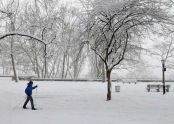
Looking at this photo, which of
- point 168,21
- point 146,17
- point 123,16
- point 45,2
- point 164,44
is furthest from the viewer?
point 164,44

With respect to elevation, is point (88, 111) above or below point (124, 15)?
below

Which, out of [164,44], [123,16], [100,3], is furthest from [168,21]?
[164,44]

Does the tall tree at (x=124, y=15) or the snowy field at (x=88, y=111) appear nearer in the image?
the snowy field at (x=88, y=111)

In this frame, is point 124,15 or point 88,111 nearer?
point 88,111

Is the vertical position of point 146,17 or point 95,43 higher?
point 146,17

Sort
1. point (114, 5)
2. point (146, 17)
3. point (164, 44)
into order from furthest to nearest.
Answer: point (164, 44), point (146, 17), point (114, 5)

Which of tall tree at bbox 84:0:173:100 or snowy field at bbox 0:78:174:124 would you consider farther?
tall tree at bbox 84:0:173:100

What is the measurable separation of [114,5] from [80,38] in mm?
5736

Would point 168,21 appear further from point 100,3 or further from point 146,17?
point 100,3

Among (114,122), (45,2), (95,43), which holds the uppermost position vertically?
(45,2)

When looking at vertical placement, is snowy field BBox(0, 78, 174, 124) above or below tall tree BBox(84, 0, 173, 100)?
below

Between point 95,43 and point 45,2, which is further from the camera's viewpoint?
point 95,43

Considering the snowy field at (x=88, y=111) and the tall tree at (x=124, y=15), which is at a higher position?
the tall tree at (x=124, y=15)

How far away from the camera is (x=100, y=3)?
1247 cm
